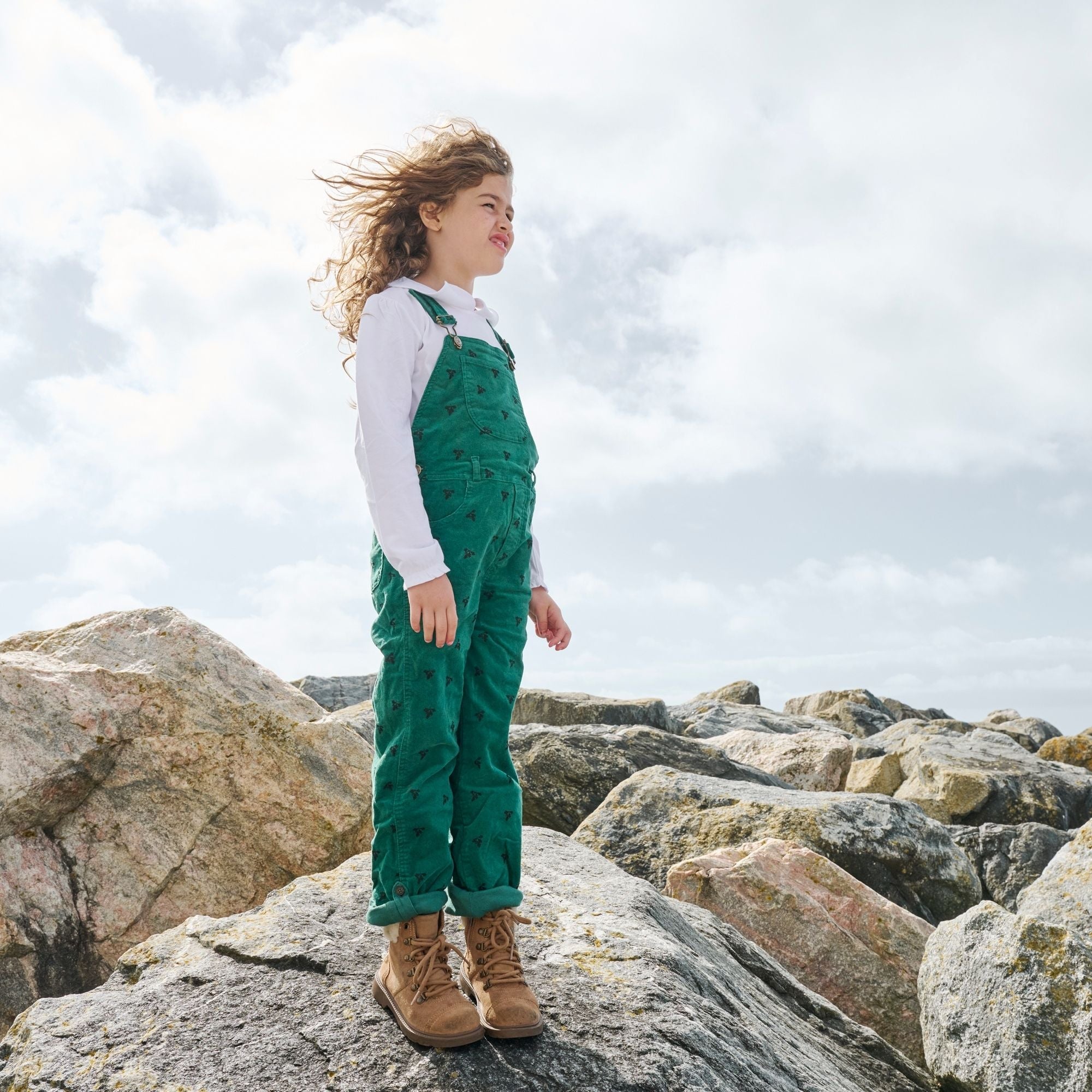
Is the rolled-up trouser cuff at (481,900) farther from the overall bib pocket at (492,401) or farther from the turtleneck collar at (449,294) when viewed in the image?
the turtleneck collar at (449,294)

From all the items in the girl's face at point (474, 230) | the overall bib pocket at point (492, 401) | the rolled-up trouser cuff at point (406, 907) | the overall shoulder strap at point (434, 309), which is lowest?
the rolled-up trouser cuff at point (406, 907)

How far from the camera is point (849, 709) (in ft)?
79.7

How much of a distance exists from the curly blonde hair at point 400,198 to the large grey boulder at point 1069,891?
4510 millimetres

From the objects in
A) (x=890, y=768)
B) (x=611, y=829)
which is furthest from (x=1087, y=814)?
(x=611, y=829)

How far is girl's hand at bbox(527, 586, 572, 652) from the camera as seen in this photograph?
3963mm

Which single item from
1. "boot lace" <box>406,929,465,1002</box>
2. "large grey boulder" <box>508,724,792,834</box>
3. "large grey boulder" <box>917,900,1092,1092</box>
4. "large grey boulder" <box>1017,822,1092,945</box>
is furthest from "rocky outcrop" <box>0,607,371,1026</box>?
"large grey boulder" <box>1017,822,1092,945</box>

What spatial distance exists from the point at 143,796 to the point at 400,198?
3.82 metres

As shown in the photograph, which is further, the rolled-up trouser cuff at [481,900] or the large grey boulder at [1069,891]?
the large grey boulder at [1069,891]

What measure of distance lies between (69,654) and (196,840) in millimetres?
1358

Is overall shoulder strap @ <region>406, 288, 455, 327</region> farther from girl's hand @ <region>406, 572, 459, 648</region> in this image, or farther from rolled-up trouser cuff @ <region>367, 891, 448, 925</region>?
rolled-up trouser cuff @ <region>367, 891, 448, 925</region>

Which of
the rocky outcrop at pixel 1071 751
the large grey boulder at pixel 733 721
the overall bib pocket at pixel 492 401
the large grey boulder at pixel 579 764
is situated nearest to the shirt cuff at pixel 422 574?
the overall bib pocket at pixel 492 401

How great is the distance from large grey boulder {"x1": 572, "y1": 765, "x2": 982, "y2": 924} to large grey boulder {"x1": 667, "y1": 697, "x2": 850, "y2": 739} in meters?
8.01

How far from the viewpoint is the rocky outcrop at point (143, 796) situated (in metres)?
5.50

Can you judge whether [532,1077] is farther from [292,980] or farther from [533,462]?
[533,462]
